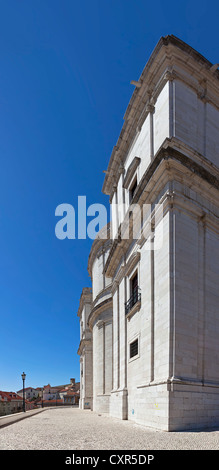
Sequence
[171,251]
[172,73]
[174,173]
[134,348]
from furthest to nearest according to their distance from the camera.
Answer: [134,348] < [172,73] < [174,173] < [171,251]

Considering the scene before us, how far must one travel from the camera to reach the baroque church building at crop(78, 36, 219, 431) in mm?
11875

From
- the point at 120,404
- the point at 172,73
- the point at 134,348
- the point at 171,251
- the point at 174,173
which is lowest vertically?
the point at 120,404

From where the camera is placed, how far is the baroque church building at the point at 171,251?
39.0 feet

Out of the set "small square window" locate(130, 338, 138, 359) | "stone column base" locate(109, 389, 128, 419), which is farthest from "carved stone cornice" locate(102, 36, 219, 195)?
"stone column base" locate(109, 389, 128, 419)

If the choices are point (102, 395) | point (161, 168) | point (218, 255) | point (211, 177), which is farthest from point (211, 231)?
point (102, 395)

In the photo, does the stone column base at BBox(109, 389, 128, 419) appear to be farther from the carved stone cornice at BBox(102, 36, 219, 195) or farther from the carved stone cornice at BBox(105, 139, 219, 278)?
the carved stone cornice at BBox(102, 36, 219, 195)

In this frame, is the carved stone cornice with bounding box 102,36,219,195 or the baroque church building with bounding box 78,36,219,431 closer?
the baroque church building with bounding box 78,36,219,431

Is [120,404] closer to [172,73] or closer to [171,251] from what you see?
[171,251]

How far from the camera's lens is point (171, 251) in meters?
12.8

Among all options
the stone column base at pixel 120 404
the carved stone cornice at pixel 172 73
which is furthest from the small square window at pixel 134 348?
the carved stone cornice at pixel 172 73

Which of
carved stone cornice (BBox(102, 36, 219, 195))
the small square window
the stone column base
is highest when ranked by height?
carved stone cornice (BBox(102, 36, 219, 195))

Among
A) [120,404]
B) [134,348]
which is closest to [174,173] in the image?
[134,348]

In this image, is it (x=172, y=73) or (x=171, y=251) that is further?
(x=172, y=73)

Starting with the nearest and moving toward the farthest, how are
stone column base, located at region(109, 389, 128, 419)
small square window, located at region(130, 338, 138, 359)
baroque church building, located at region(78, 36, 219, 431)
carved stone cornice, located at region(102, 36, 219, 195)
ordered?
baroque church building, located at region(78, 36, 219, 431)
carved stone cornice, located at region(102, 36, 219, 195)
small square window, located at region(130, 338, 138, 359)
stone column base, located at region(109, 389, 128, 419)
